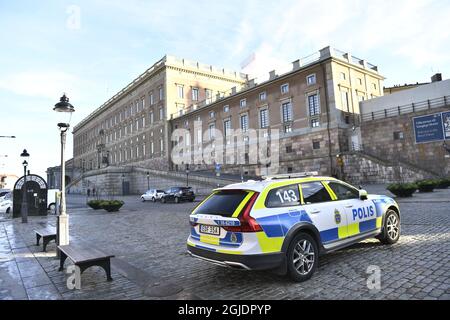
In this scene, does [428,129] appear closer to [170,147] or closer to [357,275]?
[357,275]

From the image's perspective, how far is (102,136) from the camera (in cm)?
8500

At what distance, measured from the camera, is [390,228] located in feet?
21.0

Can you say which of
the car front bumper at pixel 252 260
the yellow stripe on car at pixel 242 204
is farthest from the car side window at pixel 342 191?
the car front bumper at pixel 252 260

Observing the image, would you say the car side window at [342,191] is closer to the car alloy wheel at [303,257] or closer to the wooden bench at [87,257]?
the car alloy wheel at [303,257]

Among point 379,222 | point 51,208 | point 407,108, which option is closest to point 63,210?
point 379,222

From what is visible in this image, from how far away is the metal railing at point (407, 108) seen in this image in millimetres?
28453

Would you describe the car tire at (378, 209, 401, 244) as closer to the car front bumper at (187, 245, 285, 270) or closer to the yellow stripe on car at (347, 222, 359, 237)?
the yellow stripe on car at (347, 222, 359, 237)

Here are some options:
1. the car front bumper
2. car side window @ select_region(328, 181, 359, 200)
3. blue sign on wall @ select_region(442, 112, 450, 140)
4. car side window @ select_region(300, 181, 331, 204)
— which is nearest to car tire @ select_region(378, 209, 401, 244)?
car side window @ select_region(328, 181, 359, 200)

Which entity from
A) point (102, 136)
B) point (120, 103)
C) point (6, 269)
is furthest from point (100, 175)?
point (6, 269)

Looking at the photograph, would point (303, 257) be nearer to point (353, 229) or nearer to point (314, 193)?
point (314, 193)

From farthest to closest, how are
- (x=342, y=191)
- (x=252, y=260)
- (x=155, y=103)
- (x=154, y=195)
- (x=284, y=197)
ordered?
(x=155, y=103), (x=154, y=195), (x=342, y=191), (x=284, y=197), (x=252, y=260)

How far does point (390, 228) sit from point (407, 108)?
99.4 ft

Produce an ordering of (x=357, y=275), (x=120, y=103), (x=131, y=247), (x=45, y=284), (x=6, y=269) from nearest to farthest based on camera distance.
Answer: (x=357, y=275) < (x=45, y=284) < (x=6, y=269) < (x=131, y=247) < (x=120, y=103)

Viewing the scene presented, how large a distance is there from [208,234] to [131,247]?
4333mm
